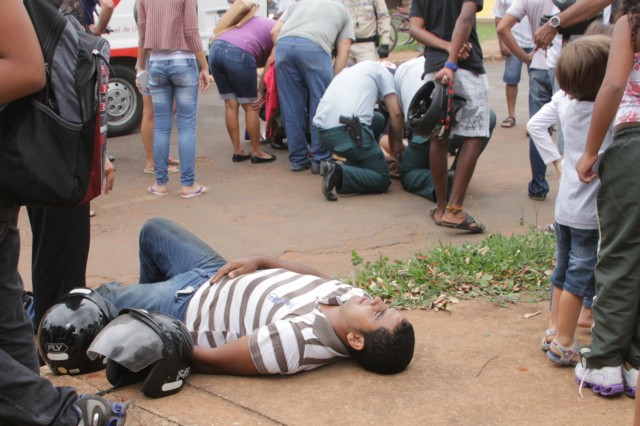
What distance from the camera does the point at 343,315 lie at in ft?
11.9

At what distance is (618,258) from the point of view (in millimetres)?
3453

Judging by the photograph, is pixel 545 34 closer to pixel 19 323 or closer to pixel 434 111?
pixel 434 111

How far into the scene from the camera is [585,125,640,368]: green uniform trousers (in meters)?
3.40

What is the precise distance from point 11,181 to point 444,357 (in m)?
2.17

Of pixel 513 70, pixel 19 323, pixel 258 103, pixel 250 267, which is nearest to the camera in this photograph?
pixel 19 323

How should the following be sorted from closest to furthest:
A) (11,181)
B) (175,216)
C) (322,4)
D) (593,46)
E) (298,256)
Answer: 1. (11,181)
2. (593,46)
3. (298,256)
4. (175,216)
5. (322,4)

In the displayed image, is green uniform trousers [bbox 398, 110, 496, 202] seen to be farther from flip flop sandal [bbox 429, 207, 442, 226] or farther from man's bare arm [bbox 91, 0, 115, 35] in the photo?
man's bare arm [bbox 91, 0, 115, 35]

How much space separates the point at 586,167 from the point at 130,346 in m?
2.01

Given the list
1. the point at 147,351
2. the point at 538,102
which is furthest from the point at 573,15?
the point at 147,351

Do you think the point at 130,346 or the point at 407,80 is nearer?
the point at 130,346

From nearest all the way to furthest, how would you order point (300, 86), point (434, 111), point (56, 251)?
point (56, 251)
point (434, 111)
point (300, 86)

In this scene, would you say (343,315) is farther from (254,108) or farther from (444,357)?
(254,108)

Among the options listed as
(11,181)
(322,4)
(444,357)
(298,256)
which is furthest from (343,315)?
(322,4)

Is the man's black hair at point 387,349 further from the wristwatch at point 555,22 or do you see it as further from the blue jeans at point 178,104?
the blue jeans at point 178,104
